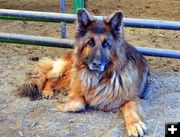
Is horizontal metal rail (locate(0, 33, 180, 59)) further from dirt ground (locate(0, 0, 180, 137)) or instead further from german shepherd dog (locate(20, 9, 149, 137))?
german shepherd dog (locate(20, 9, 149, 137))

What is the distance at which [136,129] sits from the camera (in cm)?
435

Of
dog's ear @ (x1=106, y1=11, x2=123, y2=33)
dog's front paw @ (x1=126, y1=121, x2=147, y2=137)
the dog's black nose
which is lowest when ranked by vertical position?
dog's front paw @ (x1=126, y1=121, x2=147, y2=137)

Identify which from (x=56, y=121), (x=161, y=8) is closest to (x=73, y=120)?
(x=56, y=121)

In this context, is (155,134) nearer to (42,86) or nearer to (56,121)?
(56,121)

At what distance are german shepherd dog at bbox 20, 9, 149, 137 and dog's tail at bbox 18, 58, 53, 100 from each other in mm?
509

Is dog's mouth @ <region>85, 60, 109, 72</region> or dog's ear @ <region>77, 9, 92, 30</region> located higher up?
dog's ear @ <region>77, 9, 92, 30</region>

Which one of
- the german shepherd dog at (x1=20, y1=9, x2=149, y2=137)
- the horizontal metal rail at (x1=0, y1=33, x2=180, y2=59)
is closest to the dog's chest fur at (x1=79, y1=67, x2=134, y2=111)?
the german shepherd dog at (x1=20, y1=9, x2=149, y2=137)

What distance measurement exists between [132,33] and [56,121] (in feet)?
12.7

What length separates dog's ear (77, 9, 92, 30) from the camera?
15.7ft

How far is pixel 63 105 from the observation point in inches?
198

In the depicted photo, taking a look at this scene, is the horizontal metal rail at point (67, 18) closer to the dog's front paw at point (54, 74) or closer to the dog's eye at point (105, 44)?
the dog's eye at point (105, 44)

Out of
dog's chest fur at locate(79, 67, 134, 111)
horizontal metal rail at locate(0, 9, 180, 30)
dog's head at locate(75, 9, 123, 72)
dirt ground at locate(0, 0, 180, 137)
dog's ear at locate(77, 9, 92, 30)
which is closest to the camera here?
dirt ground at locate(0, 0, 180, 137)

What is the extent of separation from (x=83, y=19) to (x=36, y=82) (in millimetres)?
1322

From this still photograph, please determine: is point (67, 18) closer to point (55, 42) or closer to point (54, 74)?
point (55, 42)
